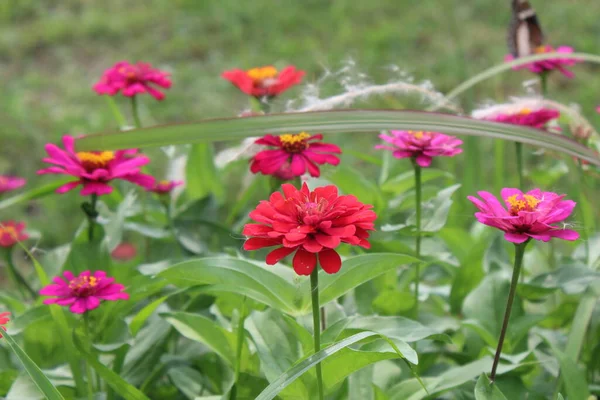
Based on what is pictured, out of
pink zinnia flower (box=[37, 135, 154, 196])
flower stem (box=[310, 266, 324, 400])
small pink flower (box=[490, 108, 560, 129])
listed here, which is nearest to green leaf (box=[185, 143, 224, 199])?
pink zinnia flower (box=[37, 135, 154, 196])

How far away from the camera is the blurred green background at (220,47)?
8.30 ft

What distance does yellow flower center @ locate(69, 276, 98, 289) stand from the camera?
35.8 inches

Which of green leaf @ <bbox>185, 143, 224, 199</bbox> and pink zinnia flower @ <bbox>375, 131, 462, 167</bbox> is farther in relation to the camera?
green leaf @ <bbox>185, 143, 224, 199</bbox>

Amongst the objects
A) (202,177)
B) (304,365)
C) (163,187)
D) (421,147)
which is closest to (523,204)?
(421,147)

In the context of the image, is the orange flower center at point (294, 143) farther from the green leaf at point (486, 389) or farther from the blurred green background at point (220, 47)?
the blurred green background at point (220, 47)

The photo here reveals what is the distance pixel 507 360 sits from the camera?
1058 mm

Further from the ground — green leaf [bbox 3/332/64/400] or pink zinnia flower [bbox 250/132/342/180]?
pink zinnia flower [bbox 250/132/342/180]

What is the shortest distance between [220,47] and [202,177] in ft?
5.17

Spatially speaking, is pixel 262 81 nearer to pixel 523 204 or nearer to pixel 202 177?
pixel 202 177

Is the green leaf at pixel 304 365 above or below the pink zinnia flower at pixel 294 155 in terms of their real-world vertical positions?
below

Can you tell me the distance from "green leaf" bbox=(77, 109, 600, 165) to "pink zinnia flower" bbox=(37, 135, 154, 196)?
228 mm

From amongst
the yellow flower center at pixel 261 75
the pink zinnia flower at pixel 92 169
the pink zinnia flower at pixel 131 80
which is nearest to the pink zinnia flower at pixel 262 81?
the yellow flower center at pixel 261 75

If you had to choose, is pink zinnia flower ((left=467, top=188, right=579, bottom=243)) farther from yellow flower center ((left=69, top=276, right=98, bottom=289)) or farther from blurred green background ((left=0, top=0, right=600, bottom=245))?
blurred green background ((left=0, top=0, right=600, bottom=245))

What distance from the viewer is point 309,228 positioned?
722mm
